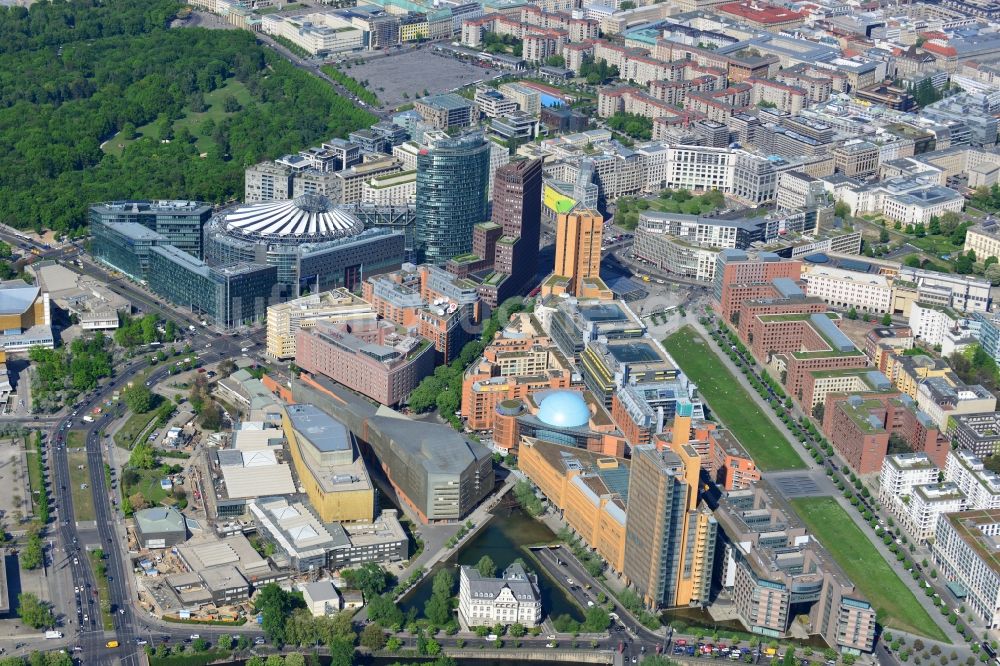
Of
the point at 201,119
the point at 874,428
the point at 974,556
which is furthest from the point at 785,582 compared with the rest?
the point at 201,119

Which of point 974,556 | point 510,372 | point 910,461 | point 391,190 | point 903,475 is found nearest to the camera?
point 974,556

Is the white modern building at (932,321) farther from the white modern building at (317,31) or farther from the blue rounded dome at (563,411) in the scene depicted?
the white modern building at (317,31)

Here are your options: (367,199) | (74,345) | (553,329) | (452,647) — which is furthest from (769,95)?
(452,647)

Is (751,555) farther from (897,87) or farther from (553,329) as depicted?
(897,87)

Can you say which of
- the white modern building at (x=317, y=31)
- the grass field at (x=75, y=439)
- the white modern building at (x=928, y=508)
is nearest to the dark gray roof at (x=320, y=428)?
the grass field at (x=75, y=439)

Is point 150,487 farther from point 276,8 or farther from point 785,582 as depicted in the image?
point 276,8

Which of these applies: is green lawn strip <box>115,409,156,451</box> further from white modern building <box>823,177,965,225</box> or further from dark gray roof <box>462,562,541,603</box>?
white modern building <box>823,177,965,225</box>
